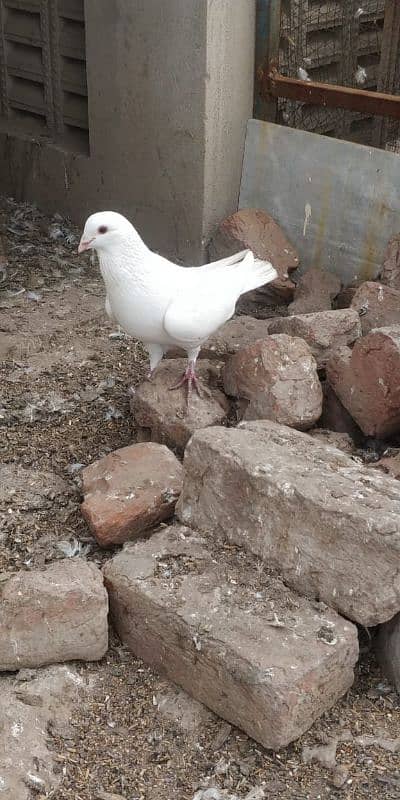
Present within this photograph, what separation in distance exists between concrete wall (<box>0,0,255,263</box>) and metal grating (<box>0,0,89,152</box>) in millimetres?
333

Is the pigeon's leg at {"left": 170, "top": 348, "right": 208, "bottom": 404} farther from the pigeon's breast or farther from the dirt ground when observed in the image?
the dirt ground

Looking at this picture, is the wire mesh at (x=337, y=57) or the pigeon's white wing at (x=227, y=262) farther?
the wire mesh at (x=337, y=57)

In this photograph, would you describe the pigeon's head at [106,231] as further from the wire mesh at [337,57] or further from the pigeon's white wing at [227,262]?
the wire mesh at [337,57]

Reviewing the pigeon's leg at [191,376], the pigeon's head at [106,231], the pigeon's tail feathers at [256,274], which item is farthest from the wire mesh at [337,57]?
the pigeon's head at [106,231]

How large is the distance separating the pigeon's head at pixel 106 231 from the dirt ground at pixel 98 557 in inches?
39.6

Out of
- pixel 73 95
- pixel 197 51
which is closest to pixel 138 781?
pixel 197 51

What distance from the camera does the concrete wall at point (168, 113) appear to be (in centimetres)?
559

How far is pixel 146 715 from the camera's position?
3107mm

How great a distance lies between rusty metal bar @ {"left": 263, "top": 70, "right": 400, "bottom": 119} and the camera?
17.5 ft

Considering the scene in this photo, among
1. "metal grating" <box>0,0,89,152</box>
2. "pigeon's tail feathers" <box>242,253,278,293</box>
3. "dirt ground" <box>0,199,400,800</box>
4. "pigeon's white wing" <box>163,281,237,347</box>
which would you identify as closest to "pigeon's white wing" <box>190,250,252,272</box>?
"pigeon's tail feathers" <box>242,253,278,293</box>

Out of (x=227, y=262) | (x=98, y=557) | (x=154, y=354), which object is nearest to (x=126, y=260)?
(x=154, y=354)

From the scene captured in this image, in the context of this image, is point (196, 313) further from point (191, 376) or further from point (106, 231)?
point (106, 231)

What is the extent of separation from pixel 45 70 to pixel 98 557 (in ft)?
14.0

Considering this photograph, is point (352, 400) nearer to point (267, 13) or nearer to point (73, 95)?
point (267, 13)
